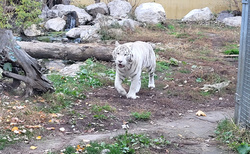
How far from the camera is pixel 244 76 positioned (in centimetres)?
498

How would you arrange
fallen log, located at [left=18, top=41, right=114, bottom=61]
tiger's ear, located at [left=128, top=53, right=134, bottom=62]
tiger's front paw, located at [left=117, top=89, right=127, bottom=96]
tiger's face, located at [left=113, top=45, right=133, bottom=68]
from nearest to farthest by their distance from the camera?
1. tiger's face, located at [left=113, top=45, right=133, bottom=68]
2. tiger's ear, located at [left=128, top=53, right=134, bottom=62]
3. tiger's front paw, located at [left=117, top=89, right=127, bottom=96]
4. fallen log, located at [left=18, top=41, right=114, bottom=61]

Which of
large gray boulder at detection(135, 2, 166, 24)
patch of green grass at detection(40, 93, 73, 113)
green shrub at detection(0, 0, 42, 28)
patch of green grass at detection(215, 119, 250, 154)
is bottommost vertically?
patch of green grass at detection(215, 119, 250, 154)

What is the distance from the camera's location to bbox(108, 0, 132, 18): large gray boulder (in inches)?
795

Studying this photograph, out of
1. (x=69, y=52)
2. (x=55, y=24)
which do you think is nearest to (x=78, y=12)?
(x=55, y=24)

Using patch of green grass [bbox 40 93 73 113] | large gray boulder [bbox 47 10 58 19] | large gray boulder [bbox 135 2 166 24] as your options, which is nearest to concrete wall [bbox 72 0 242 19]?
large gray boulder [bbox 47 10 58 19]

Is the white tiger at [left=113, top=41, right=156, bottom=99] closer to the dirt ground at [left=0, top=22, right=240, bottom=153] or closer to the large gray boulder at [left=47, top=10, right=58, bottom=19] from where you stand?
the dirt ground at [left=0, top=22, right=240, bottom=153]

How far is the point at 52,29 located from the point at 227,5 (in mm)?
11819

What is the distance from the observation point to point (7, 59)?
5777mm

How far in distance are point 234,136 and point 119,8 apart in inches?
652

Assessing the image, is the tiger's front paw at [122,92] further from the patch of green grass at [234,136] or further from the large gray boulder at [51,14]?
the large gray boulder at [51,14]

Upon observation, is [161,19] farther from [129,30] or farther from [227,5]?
[227,5]

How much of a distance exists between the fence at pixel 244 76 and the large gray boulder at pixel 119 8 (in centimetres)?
1539

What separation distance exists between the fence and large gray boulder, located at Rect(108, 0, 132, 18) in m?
15.4

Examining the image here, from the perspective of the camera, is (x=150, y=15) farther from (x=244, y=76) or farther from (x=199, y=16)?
(x=244, y=76)
